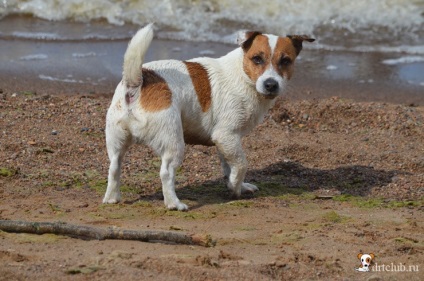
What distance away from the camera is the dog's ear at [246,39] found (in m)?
6.71

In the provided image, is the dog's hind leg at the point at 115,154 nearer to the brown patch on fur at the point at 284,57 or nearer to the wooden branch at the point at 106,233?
the wooden branch at the point at 106,233

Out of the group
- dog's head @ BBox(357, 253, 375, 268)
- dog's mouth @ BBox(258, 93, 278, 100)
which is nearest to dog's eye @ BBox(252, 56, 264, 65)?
dog's mouth @ BBox(258, 93, 278, 100)

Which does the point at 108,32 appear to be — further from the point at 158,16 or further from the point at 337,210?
the point at 337,210

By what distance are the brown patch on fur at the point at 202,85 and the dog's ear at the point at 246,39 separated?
37 centimetres

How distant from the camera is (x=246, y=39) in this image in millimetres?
6695

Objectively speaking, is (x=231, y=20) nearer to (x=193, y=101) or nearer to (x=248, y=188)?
(x=248, y=188)

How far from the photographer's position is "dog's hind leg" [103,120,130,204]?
20.5 ft

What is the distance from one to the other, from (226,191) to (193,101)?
94 cm

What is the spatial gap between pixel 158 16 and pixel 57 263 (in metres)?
10.3

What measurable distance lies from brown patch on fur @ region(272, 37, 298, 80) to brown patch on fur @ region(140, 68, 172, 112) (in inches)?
36.7

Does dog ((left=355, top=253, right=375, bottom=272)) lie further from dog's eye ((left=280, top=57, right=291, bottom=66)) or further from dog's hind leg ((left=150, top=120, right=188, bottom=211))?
dog's eye ((left=280, top=57, right=291, bottom=66))

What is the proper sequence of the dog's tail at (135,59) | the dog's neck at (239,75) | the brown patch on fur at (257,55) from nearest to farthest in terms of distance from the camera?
the dog's tail at (135,59) → the brown patch on fur at (257,55) → the dog's neck at (239,75)

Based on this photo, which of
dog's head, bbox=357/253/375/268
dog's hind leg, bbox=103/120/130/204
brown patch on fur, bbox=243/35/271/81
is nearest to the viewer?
dog's head, bbox=357/253/375/268

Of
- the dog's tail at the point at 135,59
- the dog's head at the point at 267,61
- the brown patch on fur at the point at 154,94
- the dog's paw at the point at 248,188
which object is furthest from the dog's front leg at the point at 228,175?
the dog's tail at the point at 135,59
